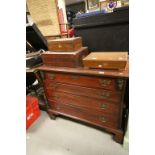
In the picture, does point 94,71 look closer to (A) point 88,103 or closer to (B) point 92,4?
(A) point 88,103

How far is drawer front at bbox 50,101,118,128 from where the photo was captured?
1429 millimetres

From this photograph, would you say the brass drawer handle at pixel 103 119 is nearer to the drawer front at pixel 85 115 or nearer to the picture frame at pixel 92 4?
the drawer front at pixel 85 115

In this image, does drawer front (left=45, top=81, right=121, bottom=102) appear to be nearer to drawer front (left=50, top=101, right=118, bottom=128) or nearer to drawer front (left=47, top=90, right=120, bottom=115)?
drawer front (left=47, top=90, right=120, bottom=115)

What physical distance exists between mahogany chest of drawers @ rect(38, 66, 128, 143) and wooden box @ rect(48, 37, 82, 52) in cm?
23

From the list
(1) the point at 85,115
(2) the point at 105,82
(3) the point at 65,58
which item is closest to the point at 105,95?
(2) the point at 105,82

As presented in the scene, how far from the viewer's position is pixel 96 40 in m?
1.61

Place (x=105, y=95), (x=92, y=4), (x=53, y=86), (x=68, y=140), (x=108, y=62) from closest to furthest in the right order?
(x=108, y=62), (x=105, y=95), (x=68, y=140), (x=53, y=86), (x=92, y=4)

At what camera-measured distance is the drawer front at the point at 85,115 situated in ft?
4.69

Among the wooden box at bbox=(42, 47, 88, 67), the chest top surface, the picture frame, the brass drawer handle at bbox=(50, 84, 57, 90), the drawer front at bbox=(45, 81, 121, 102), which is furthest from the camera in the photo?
the picture frame

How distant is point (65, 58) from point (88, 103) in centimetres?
59

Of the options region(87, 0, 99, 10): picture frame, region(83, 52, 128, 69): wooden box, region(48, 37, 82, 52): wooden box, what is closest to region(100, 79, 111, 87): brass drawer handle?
region(83, 52, 128, 69): wooden box

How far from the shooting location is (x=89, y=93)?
1415 mm
